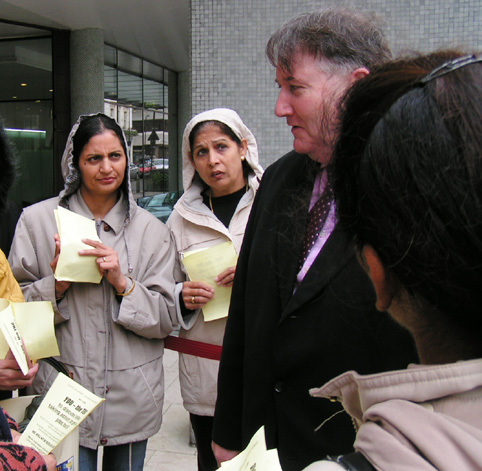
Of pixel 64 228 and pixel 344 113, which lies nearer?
pixel 344 113

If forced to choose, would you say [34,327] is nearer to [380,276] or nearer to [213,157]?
[213,157]

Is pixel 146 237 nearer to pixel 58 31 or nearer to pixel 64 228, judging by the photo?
pixel 64 228

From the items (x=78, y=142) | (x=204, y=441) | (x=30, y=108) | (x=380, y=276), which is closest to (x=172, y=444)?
(x=204, y=441)

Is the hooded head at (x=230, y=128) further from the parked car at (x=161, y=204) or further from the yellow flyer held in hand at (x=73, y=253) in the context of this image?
the parked car at (x=161, y=204)

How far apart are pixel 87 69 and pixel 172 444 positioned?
5.96 metres

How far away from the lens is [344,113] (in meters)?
0.97

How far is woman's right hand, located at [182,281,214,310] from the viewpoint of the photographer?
2.58 metres

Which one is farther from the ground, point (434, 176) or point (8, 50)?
point (8, 50)

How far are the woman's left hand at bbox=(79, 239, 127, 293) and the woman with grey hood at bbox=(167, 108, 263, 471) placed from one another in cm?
31

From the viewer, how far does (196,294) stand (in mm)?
2598

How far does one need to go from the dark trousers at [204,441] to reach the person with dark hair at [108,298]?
0.21m

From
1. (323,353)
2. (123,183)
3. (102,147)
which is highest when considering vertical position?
(102,147)

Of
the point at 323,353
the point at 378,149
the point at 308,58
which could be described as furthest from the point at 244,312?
the point at 378,149

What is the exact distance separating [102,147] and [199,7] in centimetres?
210
